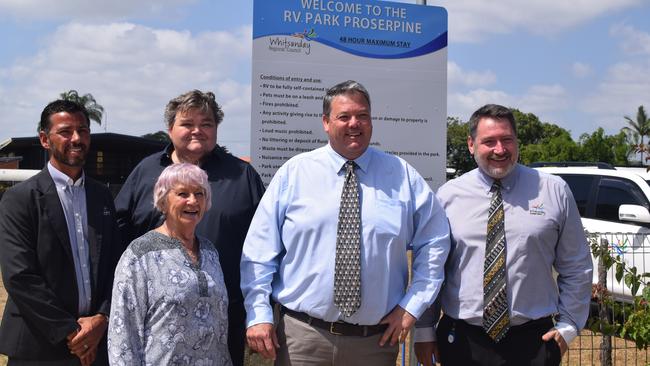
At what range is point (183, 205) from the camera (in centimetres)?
309

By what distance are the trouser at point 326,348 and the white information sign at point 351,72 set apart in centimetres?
137

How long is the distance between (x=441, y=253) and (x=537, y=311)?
58 cm

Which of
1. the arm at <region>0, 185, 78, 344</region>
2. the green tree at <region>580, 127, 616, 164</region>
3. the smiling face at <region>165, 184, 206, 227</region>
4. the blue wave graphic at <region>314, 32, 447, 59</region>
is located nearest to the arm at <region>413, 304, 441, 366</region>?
the smiling face at <region>165, 184, 206, 227</region>

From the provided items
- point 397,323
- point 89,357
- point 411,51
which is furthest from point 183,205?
point 411,51

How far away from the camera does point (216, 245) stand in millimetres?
3629

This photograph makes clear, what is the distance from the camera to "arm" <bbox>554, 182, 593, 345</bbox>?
350 centimetres

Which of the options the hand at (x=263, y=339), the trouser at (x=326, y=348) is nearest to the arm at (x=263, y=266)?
the hand at (x=263, y=339)

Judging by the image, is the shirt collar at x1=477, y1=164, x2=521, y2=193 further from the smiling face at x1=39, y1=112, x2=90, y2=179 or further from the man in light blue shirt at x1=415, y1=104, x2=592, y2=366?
the smiling face at x1=39, y1=112, x2=90, y2=179

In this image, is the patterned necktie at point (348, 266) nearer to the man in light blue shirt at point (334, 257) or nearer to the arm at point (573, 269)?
the man in light blue shirt at point (334, 257)

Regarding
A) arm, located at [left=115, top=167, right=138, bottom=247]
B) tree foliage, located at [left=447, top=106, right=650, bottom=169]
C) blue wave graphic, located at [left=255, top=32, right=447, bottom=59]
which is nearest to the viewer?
arm, located at [left=115, top=167, right=138, bottom=247]

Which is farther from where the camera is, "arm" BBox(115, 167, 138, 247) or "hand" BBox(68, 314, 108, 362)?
"arm" BBox(115, 167, 138, 247)

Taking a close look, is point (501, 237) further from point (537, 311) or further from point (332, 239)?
point (332, 239)

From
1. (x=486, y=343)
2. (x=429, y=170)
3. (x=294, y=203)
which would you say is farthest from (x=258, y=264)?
(x=429, y=170)

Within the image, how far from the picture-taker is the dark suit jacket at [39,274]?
3186mm
